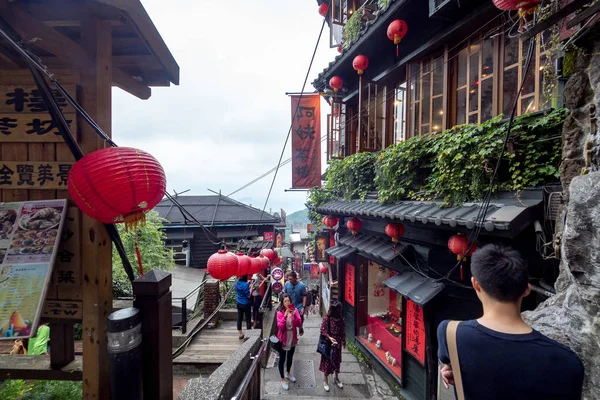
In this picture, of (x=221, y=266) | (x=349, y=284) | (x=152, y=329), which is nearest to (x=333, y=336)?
(x=221, y=266)

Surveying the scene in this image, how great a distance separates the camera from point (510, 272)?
1918 mm

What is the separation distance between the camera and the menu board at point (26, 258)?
267 centimetres

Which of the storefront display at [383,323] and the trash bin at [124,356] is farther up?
the trash bin at [124,356]

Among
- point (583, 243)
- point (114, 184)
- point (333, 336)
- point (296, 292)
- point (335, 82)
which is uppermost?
point (335, 82)

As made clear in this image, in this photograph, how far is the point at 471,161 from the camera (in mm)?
5051

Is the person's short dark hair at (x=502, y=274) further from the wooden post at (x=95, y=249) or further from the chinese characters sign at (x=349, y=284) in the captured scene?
the chinese characters sign at (x=349, y=284)

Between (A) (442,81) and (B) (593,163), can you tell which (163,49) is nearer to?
(B) (593,163)

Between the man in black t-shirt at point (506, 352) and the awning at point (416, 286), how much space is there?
4.17 m

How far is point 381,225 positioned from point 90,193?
7.45 metres

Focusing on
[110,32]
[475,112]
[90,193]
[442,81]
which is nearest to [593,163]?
[475,112]

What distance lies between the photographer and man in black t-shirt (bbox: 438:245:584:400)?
173 cm

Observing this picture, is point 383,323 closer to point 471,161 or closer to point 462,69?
point 471,161

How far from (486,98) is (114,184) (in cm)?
698

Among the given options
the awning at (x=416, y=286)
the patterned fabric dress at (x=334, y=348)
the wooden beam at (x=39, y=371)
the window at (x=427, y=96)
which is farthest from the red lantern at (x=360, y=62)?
the wooden beam at (x=39, y=371)
